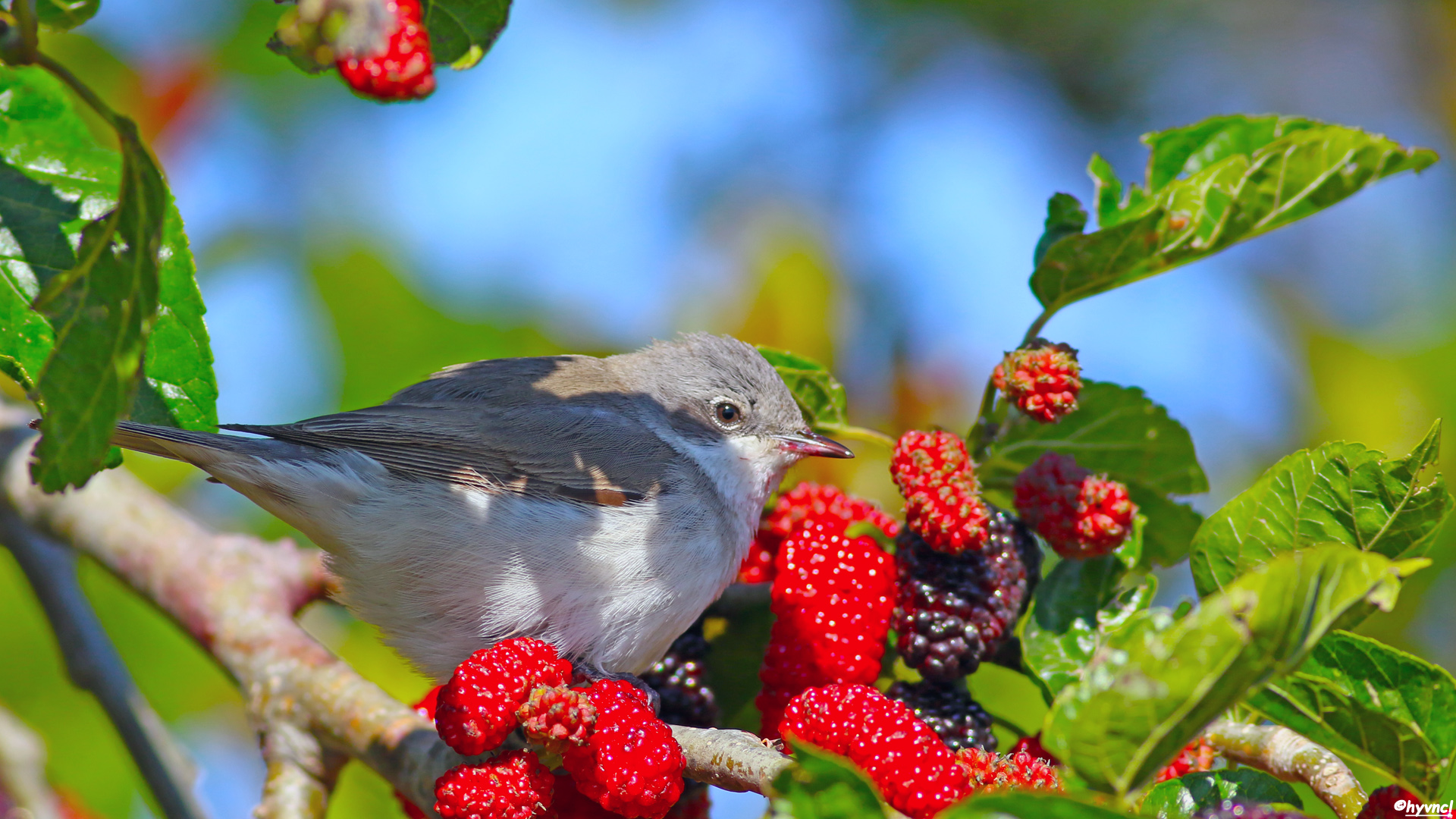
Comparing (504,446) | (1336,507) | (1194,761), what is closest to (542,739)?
(1194,761)

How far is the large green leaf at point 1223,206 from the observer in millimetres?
2678

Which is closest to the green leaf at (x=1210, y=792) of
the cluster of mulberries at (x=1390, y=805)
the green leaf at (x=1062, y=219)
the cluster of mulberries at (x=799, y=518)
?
the cluster of mulberries at (x=1390, y=805)

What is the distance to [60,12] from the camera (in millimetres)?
2035

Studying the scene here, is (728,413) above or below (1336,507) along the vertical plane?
below

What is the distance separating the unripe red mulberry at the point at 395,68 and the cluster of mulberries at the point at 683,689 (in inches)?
72.4

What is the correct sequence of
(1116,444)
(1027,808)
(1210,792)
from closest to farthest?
(1027,808)
(1210,792)
(1116,444)

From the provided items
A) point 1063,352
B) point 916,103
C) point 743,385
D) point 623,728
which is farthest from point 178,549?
point 916,103

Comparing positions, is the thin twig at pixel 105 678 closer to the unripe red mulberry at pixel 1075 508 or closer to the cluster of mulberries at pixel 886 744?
the cluster of mulberries at pixel 886 744

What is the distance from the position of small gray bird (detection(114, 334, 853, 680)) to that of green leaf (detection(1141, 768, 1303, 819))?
145 centimetres

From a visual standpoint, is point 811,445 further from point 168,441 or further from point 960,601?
point 168,441

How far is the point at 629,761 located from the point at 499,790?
0.33 metres

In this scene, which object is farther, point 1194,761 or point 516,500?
point 516,500

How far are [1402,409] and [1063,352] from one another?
2553 millimetres

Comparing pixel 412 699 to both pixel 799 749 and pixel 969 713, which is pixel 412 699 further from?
pixel 799 749
